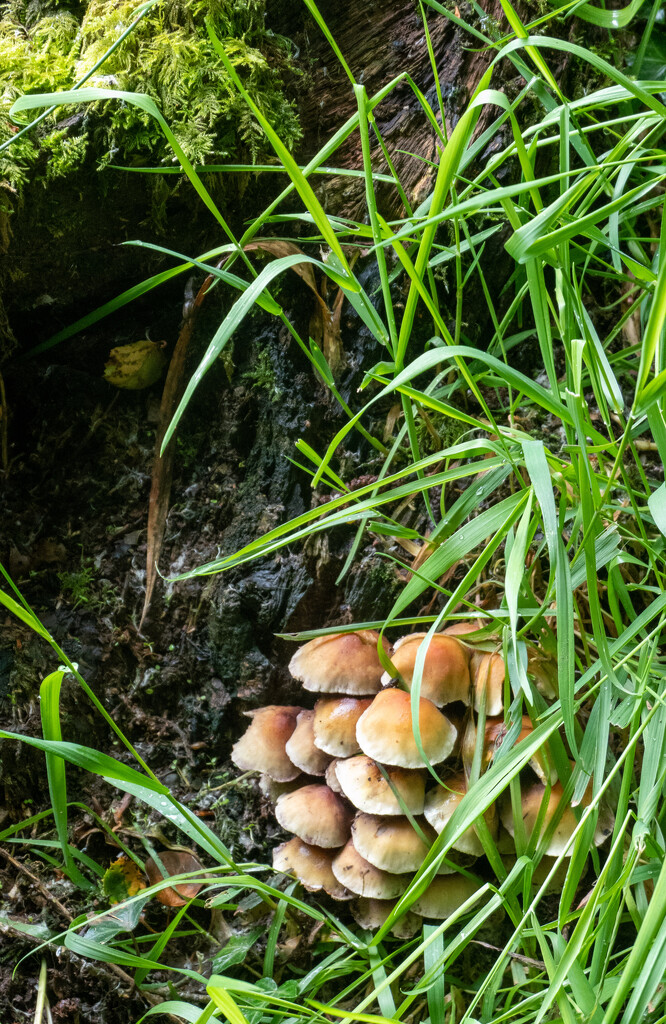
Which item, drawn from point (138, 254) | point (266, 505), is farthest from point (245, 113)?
point (266, 505)

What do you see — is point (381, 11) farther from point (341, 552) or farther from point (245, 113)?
point (341, 552)

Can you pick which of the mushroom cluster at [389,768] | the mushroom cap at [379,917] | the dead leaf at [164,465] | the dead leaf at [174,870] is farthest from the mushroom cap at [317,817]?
the dead leaf at [164,465]

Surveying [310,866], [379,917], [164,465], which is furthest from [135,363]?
[379,917]

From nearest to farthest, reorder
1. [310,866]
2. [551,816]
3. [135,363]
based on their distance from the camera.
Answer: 1. [551,816]
2. [310,866]
3. [135,363]

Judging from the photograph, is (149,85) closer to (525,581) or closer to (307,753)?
(525,581)

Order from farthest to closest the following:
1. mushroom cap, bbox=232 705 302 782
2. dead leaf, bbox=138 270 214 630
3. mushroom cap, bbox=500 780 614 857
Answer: dead leaf, bbox=138 270 214 630, mushroom cap, bbox=232 705 302 782, mushroom cap, bbox=500 780 614 857

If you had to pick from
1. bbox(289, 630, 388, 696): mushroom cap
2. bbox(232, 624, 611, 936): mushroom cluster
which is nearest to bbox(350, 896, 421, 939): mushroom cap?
bbox(232, 624, 611, 936): mushroom cluster

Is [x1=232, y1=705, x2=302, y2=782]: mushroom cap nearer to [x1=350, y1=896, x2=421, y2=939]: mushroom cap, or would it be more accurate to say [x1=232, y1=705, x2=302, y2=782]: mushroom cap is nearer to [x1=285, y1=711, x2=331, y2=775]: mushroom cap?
[x1=285, y1=711, x2=331, y2=775]: mushroom cap
